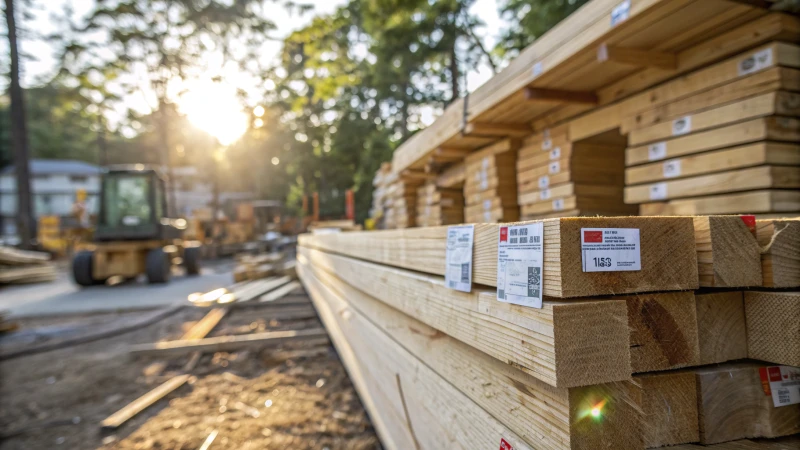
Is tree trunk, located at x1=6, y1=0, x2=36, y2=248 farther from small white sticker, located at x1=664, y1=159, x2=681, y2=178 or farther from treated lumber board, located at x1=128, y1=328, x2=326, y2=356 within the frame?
small white sticker, located at x1=664, y1=159, x2=681, y2=178

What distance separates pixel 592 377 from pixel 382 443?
227 cm

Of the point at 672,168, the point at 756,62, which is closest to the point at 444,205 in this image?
the point at 672,168

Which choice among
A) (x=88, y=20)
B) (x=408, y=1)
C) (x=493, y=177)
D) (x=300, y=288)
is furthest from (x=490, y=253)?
(x=88, y=20)

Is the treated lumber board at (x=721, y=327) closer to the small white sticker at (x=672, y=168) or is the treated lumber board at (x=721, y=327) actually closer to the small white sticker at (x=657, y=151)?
the small white sticker at (x=672, y=168)

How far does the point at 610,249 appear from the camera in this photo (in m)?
1.07

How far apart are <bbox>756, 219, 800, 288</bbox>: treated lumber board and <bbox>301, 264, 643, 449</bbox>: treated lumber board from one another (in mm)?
540

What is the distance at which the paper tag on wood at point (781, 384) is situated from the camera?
1235 millimetres

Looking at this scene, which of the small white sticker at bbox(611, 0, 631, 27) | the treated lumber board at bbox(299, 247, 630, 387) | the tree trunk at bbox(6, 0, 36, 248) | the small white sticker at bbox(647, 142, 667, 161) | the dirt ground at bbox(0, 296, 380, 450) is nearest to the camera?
the treated lumber board at bbox(299, 247, 630, 387)

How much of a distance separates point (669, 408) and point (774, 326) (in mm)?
390

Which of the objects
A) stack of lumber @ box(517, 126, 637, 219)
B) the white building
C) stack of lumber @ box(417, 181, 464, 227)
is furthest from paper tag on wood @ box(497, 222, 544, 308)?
the white building

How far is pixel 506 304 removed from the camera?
1.24m

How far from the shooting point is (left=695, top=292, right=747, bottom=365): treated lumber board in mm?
1221

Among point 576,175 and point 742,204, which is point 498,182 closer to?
point 576,175

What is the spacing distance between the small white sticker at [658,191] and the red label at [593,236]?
7.38ft
